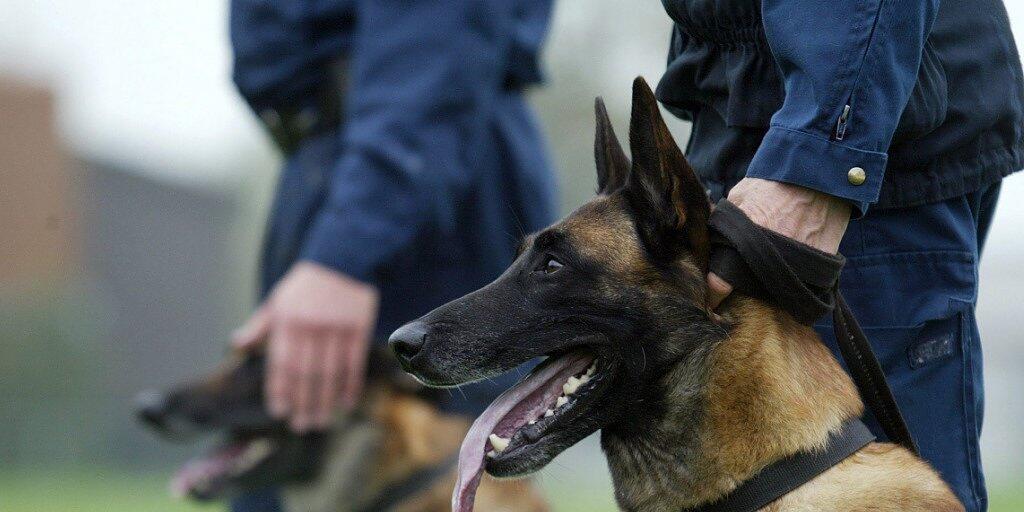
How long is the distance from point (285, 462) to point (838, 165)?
9.50 ft

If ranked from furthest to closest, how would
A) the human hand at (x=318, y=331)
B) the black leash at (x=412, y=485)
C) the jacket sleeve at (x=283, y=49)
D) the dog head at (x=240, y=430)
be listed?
the dog head at (x=240, y=430)
the black leash at (x=412, y=485)
the jacket sleeve at (x=283, y=49)
the human hand at (x=318, y=331)

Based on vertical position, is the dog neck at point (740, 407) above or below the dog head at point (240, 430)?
above

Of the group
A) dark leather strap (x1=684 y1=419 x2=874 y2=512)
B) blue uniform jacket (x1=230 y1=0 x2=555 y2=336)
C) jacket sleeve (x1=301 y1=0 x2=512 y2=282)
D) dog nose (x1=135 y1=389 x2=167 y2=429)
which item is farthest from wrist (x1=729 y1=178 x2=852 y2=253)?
dog nose (x1=135 y1=389 x2=167 y2=429)

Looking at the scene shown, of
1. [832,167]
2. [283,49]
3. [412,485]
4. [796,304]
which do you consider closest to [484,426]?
[796,304]

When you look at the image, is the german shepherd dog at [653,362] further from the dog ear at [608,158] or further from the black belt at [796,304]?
the dog ear at [608,158]

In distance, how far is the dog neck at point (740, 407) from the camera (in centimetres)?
213

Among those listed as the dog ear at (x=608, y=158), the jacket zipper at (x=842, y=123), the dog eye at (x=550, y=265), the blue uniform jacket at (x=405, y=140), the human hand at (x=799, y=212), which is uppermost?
the jacket zipper at (x=842, y=123)

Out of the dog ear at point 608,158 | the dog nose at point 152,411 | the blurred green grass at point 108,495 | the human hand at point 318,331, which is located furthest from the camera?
the blurred green grass at point 108,495

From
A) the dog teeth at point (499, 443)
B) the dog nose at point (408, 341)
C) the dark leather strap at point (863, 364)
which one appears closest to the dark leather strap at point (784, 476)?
the dark leather strap at point (863, 364)

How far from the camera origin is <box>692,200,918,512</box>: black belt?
1.99 m

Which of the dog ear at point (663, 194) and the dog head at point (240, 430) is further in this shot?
the dog head at point (240, 430)

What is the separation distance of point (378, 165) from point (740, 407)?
1541 mm

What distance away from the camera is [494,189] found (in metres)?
3.71

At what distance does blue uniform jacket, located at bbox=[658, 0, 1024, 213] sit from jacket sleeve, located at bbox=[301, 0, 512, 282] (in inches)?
42.7
